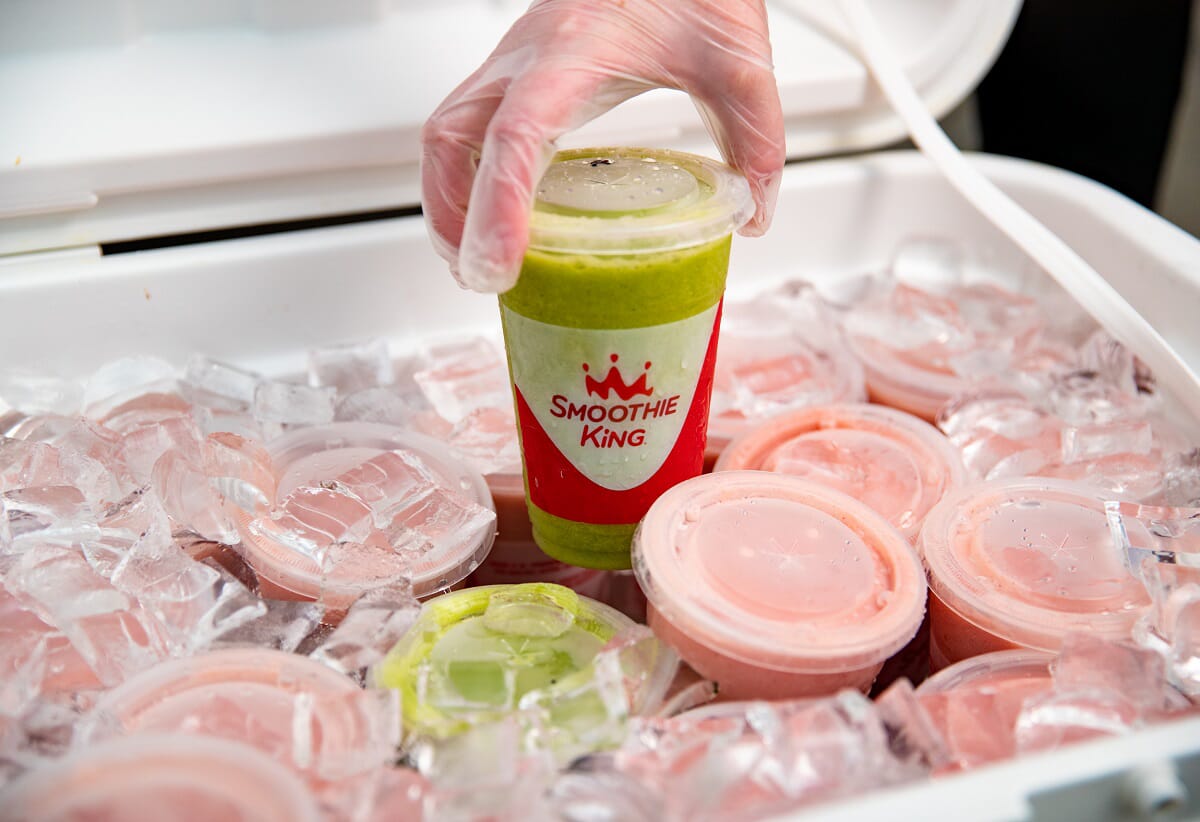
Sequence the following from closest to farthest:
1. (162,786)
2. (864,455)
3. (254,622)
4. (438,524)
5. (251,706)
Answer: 1. (162,786)
2. (251,706)
3. (254,622)
4. (438,524)
5. (864,455)

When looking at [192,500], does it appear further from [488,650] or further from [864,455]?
[864,455]

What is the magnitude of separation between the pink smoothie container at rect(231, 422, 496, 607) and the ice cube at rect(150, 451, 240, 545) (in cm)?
3

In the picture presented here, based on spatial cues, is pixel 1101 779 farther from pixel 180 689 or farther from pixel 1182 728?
pixel 180 689

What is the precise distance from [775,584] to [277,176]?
880 millimetres

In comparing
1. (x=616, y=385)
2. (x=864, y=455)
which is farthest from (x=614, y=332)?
(x=864, y=455)

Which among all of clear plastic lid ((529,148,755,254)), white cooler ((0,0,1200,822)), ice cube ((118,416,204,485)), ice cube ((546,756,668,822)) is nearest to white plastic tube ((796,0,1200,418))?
white cooler ((0,0,1200,822))

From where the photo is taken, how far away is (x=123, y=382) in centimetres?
121

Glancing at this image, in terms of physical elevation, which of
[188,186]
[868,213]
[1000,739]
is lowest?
[1000,739]

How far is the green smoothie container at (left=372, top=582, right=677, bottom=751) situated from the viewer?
2.55ft

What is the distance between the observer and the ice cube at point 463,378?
1222 mm

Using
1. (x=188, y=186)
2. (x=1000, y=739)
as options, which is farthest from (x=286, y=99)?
(x=1000, y=739)

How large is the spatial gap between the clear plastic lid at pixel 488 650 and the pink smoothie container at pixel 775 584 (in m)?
0.08

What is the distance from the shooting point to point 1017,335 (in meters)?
1.41

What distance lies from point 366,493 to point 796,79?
920mm
